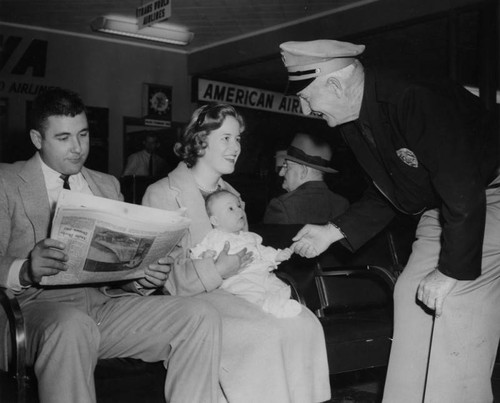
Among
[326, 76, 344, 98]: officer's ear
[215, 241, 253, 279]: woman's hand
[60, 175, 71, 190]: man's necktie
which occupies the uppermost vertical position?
[326, 76, 344, 98]: officer's ear

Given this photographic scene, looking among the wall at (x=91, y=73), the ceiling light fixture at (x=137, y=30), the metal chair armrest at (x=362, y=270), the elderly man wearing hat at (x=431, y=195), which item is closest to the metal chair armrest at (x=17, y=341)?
the elderly man wearing hat at (x=431, y=195)

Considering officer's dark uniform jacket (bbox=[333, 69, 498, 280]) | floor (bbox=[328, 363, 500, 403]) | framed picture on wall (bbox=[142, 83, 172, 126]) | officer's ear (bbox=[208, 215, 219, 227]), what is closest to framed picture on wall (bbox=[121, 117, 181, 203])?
framed picture on wall (bbox=[142, 83, 172, 126])

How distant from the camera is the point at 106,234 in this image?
6.82 ft

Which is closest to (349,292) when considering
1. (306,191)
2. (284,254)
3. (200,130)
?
(306,191)

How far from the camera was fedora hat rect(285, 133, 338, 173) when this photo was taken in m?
4.21

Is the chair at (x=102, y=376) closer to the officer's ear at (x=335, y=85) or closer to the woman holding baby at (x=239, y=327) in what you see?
the woman holding baby at (x=239, y=327)

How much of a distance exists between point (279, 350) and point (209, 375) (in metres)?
0.32

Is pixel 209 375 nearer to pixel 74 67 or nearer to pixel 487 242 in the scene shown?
pixel 487 242

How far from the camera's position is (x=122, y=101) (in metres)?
11.2

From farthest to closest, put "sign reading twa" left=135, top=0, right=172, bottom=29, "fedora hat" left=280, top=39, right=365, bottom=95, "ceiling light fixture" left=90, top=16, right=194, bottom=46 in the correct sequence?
1. "ceiling light fixture" left=90, top=16, right=194, bottom=46
2. "sign reading twa" left=135, top=0, right=172, bottom=29
3. "fedora hat" left=280, top=39, right=365, bottom=95

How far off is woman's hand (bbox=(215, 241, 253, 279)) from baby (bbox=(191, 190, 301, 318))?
0.10 meters

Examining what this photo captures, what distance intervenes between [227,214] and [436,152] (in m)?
1.12

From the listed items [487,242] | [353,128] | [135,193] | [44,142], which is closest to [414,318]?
[487,242]

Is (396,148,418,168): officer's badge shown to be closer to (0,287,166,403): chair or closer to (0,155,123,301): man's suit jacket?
(0,287,166,403): chair
